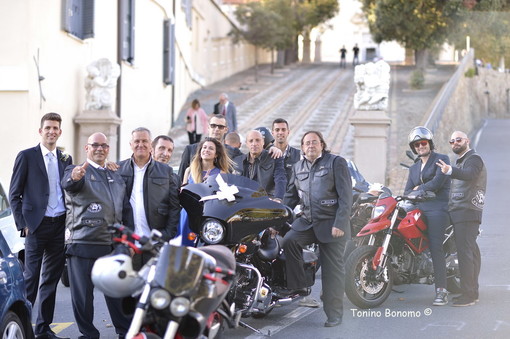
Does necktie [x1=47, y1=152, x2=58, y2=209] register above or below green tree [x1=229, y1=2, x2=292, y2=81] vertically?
below

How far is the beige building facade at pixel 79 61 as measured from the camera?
16.6 m

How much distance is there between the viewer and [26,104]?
1661cm

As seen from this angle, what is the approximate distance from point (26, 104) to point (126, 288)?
11.1 metres

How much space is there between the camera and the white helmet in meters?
6.00

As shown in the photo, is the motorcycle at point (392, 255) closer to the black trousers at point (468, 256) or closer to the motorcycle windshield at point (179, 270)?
the black trousers at point (468, 256)

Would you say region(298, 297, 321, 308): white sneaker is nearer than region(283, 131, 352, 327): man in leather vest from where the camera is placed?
No

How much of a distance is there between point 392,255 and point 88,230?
3.67 m

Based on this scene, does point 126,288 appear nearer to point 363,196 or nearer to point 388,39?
point 363,196

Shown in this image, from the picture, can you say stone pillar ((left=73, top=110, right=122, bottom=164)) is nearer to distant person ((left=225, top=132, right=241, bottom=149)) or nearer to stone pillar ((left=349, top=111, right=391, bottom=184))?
stone pillar ((left=349, top=111, right=391, bottom=184))

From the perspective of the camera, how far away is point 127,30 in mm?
24047

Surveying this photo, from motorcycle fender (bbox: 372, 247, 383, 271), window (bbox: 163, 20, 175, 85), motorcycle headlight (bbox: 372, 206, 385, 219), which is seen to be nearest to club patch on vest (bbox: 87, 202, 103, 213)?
motorcycle fender (bbox: 372, 247, 383, 271)

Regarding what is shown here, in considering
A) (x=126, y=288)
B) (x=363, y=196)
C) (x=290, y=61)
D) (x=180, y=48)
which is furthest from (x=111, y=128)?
(x=290, y=61)

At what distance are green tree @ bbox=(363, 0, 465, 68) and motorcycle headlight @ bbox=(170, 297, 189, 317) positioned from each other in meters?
38.7

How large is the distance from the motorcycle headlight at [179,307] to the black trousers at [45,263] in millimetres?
3245
